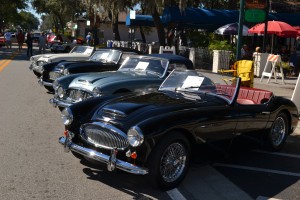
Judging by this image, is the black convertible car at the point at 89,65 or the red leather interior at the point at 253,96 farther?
the black convertible car at the point at 89,65

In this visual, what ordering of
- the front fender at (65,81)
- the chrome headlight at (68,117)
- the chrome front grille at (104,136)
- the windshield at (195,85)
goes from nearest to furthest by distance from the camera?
the chrome front grille at (104,136)
the chrome headlight at (68,117)
the windshield at (195,85)
the front fender at (65,81)

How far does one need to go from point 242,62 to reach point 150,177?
668 centimetres

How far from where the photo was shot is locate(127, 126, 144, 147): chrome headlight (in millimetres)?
4551

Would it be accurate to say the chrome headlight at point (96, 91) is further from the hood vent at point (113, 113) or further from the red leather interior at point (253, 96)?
the hood vent at point (113, 113)

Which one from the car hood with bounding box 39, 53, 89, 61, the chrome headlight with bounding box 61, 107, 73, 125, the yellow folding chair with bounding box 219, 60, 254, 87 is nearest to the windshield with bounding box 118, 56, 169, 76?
the yellow folding chair with bounding box 219, 60, 254, 87

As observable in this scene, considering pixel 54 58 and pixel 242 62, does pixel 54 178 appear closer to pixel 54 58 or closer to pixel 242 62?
pixel 242 62

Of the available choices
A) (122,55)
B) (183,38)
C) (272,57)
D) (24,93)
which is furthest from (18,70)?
(183,38)

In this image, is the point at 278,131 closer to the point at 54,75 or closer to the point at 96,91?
the point at 96,91

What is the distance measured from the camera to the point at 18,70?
18656 mm

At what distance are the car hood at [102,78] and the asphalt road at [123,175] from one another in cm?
139

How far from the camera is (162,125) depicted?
4.71m

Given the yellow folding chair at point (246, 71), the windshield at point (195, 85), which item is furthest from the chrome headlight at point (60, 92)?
the yellow folding chair at point (246, 71)

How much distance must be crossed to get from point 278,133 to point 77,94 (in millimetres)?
4080

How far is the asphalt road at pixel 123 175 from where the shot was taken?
4797mm
